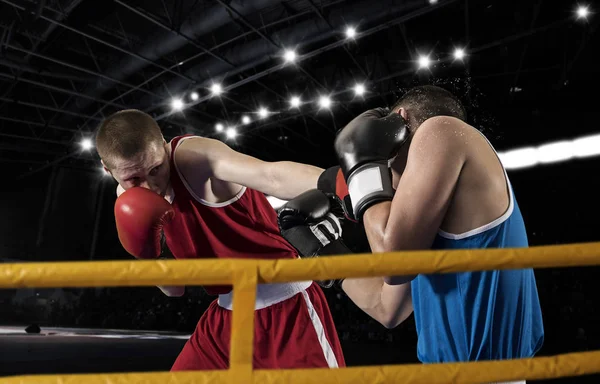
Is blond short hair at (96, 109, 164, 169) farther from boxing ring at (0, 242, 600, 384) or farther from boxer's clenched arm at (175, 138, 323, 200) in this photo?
boxing ring at (0, 242, 600, 384)

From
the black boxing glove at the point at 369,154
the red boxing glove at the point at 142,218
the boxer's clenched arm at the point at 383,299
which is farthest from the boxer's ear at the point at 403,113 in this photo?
the red boxing glove at the point at 142,218

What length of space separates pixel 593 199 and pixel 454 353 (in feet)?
28.4

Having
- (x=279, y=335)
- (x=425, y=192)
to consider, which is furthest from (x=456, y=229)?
(x=279, y=335)

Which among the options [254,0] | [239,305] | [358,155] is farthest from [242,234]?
[254,0]

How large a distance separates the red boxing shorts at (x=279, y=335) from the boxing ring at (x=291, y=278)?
79cm

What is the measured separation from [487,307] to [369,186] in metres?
0.43

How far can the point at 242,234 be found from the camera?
1809 mm

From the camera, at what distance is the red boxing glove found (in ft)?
5.65

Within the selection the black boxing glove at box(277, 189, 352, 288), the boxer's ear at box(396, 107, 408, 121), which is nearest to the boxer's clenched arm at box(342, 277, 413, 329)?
the black boxing glove at box(277, 189, 352, 288)

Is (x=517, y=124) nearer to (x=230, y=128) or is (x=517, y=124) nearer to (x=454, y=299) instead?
(x=230, y=128)

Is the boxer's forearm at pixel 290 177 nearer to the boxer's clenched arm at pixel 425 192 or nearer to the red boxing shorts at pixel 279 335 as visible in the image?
the red boxing shorts at pixel 279 335

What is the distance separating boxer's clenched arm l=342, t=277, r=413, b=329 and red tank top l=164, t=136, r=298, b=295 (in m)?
0.34

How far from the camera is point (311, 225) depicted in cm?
157

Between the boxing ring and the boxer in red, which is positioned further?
the boxer in red
